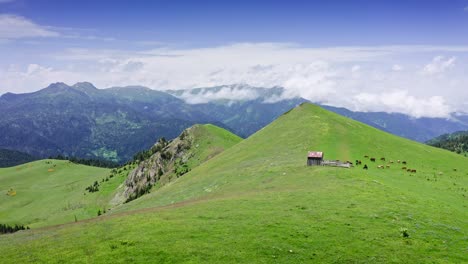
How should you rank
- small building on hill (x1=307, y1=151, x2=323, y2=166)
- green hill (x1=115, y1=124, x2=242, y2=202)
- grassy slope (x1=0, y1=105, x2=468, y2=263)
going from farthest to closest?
green hill (x1=115, y1=124, x2=242, y2=202)
small building on hill (x1=307, y1=151, x2=323, y2=166)
grassy slope (x1=0, y1=105, x2=468, y2=263)

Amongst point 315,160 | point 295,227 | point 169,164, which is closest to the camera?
point 295,227

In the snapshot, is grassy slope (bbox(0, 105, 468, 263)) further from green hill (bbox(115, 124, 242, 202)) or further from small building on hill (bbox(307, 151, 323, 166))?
green hill (bbox(115, 124, 242, 202))

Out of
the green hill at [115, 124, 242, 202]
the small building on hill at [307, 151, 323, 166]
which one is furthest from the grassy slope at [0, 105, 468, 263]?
the green hill at [115, 124, 242, 202]

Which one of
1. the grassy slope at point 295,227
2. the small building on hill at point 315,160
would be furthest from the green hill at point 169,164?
the grassy slope at point 295,227

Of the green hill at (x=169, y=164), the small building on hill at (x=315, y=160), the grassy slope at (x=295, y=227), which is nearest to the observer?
the grassy slope at (x=295, y=227)

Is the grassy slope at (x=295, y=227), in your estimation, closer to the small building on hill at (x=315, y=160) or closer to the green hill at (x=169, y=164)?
the small building on hill at (x=315, y=160)

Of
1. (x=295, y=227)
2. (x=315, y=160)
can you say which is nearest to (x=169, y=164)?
(x=315, y=160)

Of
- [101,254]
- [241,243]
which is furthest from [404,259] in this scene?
[101,254]

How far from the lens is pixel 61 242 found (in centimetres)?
4150

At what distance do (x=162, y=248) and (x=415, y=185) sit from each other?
51545 mm

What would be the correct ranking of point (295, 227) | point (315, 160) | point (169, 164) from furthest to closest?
point (169, 164), point (315, 160), point (295, 227)

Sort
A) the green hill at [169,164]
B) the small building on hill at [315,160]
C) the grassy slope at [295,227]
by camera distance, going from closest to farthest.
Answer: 1. the grassy slope at [295,227]
2. the small building on hill at [315,160]
3. the green hill at [169,164]

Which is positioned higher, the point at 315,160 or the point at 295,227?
the point at 315,160

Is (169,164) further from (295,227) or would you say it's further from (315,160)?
(295,227)
